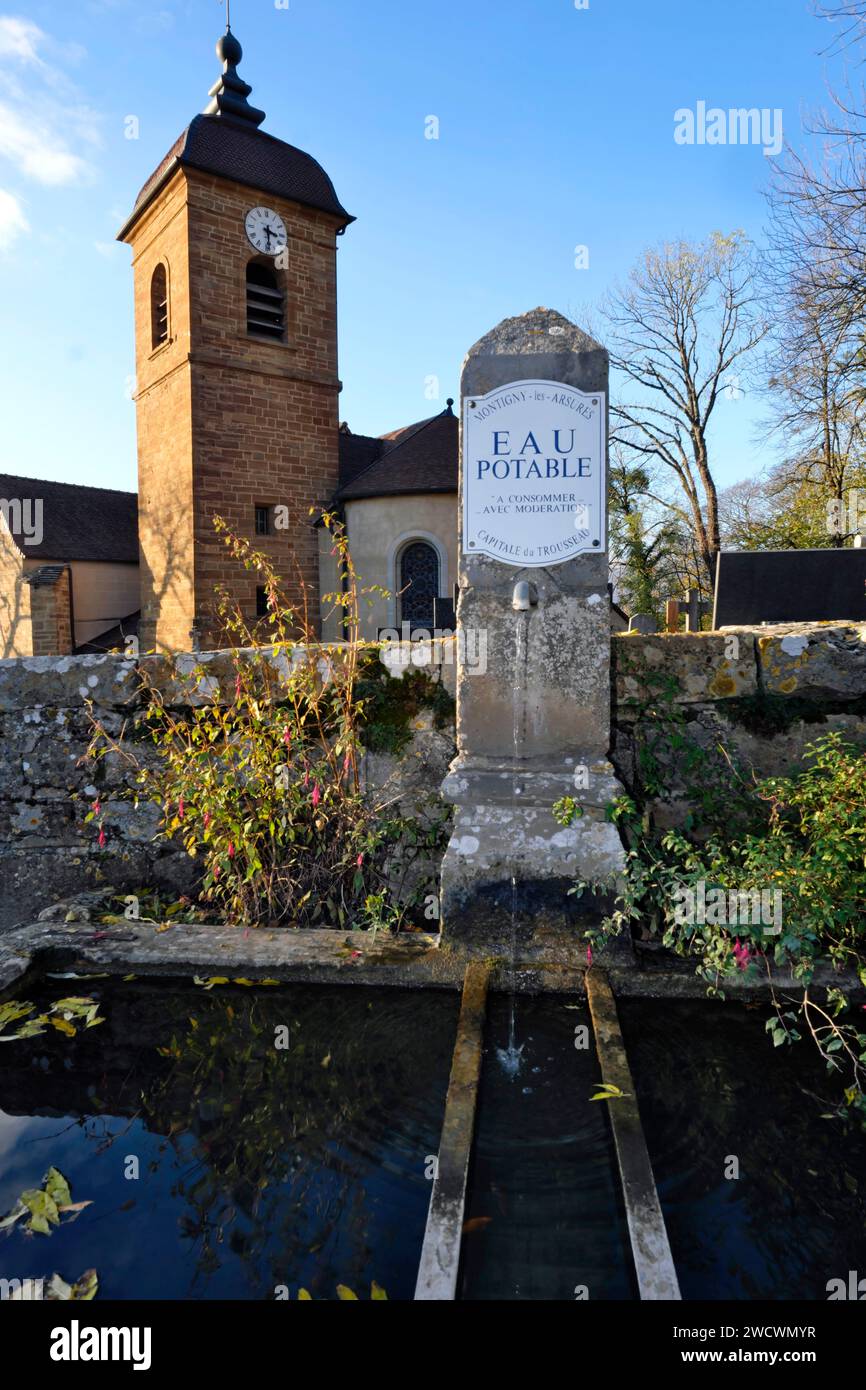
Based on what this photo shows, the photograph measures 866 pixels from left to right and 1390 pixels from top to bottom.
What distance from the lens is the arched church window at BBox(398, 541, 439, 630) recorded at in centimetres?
1538

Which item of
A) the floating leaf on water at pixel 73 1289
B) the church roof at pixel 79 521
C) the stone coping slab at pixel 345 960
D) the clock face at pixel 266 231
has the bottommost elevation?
the floating leaf on water at pixel 73 1289

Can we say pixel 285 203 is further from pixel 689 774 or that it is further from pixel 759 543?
pixel 689 774

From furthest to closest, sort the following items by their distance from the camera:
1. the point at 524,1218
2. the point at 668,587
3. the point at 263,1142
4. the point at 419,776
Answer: the point at 668,587 < the point at 419,776 < the point at 263,1142 < the point at 524,1218

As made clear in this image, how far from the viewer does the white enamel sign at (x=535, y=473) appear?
3.34 meters

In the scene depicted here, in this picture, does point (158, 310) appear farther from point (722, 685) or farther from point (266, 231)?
point (722, 685)

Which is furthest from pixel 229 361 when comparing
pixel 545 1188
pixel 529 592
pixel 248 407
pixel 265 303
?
pixel 545 1188

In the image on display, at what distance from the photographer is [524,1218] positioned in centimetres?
186

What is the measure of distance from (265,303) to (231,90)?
17.9 ft

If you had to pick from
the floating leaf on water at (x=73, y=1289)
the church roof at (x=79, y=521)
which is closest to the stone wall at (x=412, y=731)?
the floating leaf on water at (x=73, y=1289)

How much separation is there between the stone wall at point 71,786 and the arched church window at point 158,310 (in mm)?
14560

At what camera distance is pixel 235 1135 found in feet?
7.12

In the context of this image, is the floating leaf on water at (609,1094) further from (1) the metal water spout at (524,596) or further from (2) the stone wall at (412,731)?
(1) the metal water spout at (524,596)

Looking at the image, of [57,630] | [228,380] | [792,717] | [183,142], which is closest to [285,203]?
[183,142]
